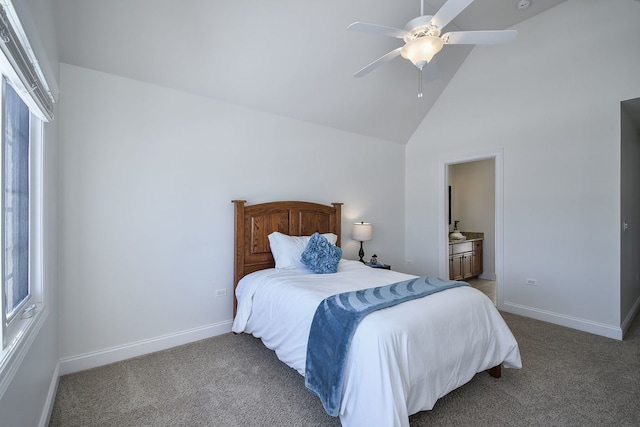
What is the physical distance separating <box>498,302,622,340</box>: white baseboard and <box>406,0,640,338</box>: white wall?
11 millimetres

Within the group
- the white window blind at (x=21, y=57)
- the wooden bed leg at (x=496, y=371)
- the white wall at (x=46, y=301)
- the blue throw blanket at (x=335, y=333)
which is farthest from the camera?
the wooden bed leg at (x=496, y=371)

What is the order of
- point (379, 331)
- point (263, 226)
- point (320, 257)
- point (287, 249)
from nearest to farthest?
point (379, 331) < point (320, 257) < point (287, 249) < point (263, 226)

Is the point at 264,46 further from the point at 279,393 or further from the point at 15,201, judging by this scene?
the point at 279,393

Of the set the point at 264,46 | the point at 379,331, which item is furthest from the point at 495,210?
the point at 264,46

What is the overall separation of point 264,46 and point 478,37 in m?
1.84

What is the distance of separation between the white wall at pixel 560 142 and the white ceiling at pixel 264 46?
0.47 metres

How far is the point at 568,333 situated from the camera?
3.22 m

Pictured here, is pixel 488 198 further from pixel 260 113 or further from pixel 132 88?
pixel 132 88

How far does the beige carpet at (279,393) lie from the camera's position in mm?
1891

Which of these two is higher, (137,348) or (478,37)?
(478,37)

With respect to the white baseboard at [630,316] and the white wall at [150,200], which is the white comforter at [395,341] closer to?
the white wall at [150,200]

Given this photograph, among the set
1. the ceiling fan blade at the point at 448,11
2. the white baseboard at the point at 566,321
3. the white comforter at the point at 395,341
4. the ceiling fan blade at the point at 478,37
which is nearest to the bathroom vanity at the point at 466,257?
the white baseboard at the point at 566,321

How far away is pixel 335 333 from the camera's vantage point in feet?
5.97

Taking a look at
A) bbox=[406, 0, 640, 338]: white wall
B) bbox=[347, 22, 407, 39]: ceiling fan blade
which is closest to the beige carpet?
bbox=[406, 0, 640, 338]: white wall
